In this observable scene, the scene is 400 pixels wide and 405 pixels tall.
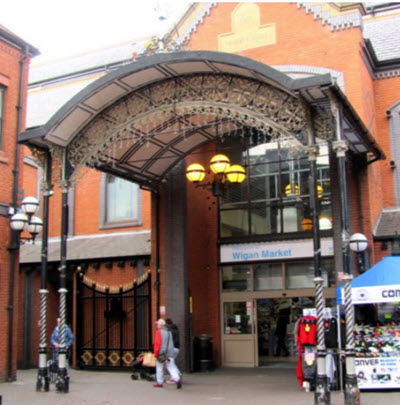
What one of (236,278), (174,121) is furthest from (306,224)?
(174,121)

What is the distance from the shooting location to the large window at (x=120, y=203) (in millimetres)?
21359

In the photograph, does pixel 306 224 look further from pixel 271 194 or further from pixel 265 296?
pixel 265 296

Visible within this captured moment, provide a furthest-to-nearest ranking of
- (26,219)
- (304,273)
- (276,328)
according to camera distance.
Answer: (276,328), (304,273), (26,219)

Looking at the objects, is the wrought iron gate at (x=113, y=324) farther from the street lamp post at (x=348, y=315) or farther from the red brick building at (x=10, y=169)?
the street lamp post at (x=348, y=315)

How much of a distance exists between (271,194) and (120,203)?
6.13 metres

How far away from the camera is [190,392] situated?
44.0 ft

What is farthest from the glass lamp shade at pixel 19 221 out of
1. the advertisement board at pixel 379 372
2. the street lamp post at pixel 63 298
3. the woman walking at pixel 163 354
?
the advertisement board at pixel 379 372

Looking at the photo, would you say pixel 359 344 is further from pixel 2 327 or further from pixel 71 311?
pixel 71 311

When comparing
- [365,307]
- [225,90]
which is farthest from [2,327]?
[365,307]

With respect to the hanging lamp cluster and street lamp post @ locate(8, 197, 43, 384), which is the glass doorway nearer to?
the hanging lamp cluster

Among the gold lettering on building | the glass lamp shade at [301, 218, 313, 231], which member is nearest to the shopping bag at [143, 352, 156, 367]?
the glass lamp shade at [301, 218, 313, 231]

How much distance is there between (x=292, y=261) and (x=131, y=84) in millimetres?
7475

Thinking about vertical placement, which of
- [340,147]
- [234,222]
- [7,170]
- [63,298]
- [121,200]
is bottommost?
[63,298]

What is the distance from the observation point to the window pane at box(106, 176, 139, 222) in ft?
70.6
